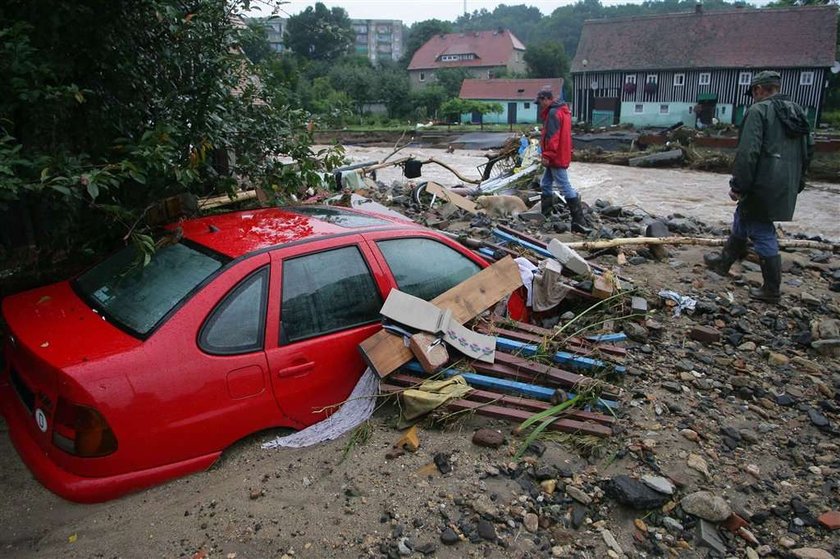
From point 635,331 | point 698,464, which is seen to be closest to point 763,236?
point 635,331

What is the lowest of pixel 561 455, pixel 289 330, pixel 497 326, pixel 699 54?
pixel 561 455

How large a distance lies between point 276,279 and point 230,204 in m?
3.39

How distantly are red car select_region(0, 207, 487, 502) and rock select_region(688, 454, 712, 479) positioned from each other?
1.93 meters

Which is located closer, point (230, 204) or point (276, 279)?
point (276, 279)

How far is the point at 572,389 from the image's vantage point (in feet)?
12.9

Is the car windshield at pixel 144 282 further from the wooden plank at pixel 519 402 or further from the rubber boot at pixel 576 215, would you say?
the rubber boot at pixel 576 215

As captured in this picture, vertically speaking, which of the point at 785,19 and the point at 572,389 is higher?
the point at 785,19

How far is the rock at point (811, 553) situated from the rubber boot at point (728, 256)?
170 inches

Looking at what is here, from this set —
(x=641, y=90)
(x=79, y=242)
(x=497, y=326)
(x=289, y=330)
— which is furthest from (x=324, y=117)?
(x=641, y=90)

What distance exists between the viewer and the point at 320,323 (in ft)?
11.8

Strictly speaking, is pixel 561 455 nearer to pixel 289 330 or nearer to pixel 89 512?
pixel 289 330

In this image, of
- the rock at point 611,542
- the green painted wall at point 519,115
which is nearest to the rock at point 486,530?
the rock at point 611,542

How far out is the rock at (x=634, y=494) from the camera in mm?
3104

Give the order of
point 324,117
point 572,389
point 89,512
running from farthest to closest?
point 324,117
point 572,389
point 89,512
